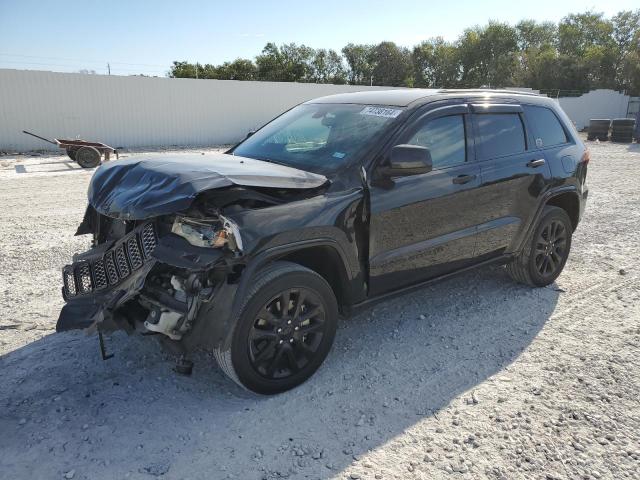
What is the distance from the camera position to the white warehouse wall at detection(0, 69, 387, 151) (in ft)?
55.2

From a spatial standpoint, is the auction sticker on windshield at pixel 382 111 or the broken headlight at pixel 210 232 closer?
the broken headlight at pixel 210 232

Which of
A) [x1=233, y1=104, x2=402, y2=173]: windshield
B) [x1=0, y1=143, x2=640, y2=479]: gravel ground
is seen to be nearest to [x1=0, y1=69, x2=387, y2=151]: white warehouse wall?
[x1=0, y1=143, x2=640, y2=479]: gravel ground

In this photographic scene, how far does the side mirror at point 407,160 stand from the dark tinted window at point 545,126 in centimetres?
190

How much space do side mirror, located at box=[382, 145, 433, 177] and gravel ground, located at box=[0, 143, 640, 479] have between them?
1.39 m

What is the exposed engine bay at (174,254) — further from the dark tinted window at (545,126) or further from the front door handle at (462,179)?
the dark tinted window at (545,126)

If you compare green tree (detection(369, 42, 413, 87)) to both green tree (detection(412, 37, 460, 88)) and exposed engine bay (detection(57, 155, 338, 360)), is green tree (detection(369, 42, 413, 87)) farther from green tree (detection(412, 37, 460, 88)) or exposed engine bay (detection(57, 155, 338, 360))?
exposed engine bay (detection(57, 155, 338, 360))

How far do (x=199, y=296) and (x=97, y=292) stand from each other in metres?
0.90

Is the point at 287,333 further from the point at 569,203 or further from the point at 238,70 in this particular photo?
the point at 238,70

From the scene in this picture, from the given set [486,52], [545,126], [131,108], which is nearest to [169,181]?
[545,126]

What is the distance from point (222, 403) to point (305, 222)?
1.24 meters

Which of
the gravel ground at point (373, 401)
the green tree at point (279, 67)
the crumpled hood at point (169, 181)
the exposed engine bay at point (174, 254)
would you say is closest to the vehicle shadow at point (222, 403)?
the gravel ground at point (373, 401)

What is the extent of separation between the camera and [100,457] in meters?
2.63

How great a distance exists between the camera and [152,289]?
2.96 m

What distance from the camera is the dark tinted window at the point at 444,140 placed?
3.83m
